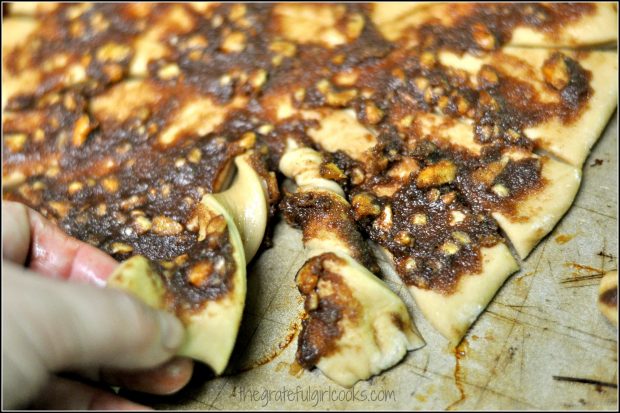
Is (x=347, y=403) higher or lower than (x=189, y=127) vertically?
lower

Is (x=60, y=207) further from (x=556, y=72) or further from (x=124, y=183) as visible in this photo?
(x=556, y=72)

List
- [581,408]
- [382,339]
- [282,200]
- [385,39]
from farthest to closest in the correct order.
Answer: [385,39] < [282,200] < [382,339] < [581,408]

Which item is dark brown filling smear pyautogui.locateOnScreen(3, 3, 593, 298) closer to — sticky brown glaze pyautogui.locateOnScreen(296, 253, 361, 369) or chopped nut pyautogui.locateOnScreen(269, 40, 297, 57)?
chopped nut pyautogui.locateOnScreen(269, 40, 297, 57)

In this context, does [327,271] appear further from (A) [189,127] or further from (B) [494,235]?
(A) [189,127]

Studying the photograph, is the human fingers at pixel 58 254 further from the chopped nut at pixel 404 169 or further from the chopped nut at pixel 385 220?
the chopped nut at pixel 404 169

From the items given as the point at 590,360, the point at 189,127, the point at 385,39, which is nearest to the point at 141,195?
the point at 189,127

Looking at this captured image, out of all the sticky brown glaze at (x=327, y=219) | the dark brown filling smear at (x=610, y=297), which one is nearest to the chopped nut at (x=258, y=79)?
the sticky brown glaze at (x=327, y=219)
